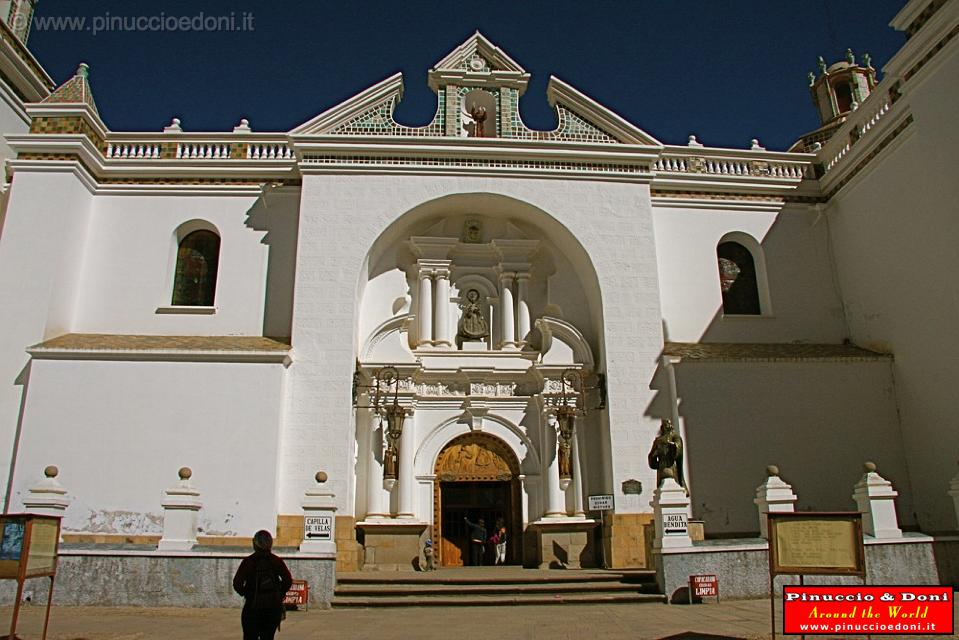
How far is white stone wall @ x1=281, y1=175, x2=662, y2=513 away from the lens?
46.7 feet

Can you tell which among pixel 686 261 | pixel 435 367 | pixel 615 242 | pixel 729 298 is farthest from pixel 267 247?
pixel 729 298

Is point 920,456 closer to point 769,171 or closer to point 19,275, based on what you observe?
point 769,171

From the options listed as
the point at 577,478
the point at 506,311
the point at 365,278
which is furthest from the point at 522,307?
the point at 577,478

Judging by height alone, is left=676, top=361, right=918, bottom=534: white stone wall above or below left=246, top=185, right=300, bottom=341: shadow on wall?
below

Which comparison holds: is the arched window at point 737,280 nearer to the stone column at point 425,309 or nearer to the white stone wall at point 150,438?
the stone column at point 425,309

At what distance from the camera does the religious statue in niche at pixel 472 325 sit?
55.9 ft

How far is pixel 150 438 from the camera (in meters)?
13.6

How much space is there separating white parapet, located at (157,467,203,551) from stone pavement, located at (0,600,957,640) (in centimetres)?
103

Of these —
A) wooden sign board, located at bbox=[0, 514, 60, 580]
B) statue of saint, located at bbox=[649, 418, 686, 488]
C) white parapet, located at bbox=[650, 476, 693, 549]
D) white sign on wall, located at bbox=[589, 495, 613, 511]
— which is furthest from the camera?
white sign on wall, located at bbox=[589, 495, 613, 511]

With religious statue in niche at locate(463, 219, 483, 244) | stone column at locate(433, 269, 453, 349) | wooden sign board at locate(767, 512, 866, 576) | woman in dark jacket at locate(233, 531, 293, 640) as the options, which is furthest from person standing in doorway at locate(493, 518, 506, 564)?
woman in dark jacket at locate(233, 531, 293, 640)

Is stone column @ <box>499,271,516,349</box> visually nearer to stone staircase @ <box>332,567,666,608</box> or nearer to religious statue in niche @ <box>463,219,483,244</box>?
religious statue in niche @ <box>463,219,483,244</box>

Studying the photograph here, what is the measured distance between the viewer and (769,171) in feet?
59.7

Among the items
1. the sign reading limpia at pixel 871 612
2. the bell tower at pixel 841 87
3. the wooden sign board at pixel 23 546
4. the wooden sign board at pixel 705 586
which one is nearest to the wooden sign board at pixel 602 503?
the wooden sign board at pixel 705 586

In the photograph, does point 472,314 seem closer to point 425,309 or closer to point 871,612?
point 425,309
